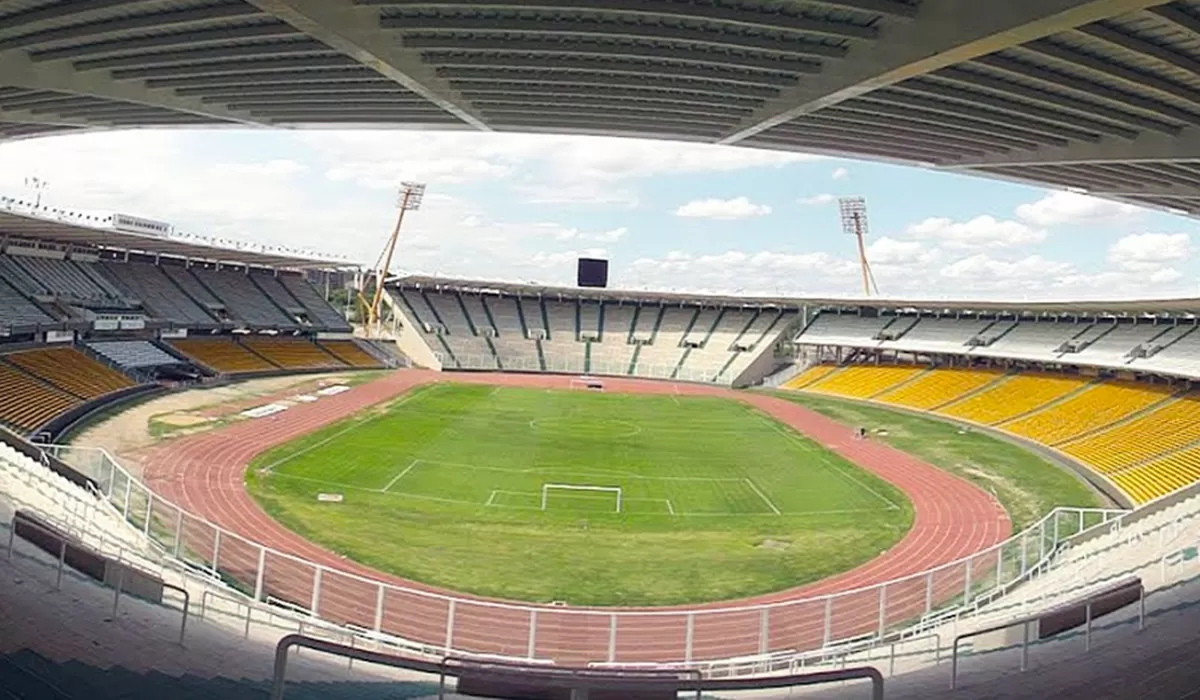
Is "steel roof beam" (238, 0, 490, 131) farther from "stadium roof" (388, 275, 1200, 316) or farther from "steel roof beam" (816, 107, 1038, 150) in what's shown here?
"stadium roof" (388, 275, 1200, 316)

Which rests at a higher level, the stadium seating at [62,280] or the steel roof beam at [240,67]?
the steel roof beam at [240,67]

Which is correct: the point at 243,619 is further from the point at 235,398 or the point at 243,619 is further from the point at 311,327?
the point at 311,327

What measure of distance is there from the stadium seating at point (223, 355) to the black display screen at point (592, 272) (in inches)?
1044

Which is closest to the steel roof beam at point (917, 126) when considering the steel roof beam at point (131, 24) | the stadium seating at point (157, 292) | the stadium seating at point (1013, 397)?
the steel roof beam at point (131, 24)

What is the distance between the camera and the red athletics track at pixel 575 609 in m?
12.8

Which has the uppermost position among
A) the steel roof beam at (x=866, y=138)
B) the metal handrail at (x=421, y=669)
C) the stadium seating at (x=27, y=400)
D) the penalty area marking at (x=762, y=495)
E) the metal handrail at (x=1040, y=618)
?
the steel roof beam at (x=866, y=138)

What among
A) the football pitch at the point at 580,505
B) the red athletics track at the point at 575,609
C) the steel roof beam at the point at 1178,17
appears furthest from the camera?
the football pitch at the point at 580,505

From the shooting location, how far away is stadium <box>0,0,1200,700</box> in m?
8.45

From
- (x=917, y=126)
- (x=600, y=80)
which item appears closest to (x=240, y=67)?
(x=600, y=80)

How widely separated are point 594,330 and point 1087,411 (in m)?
37.3

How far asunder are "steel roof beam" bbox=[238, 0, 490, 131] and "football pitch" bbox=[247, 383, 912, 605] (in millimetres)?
9497

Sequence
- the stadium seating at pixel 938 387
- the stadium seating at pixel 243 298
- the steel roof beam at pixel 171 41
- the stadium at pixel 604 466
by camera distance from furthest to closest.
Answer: the stadium seating at pixel 243 298 < the stadium seating at pixel 938 387 < the steel roof beam at pixel 171 41 < the stadium at pixel 604 466

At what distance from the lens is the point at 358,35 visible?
994cm

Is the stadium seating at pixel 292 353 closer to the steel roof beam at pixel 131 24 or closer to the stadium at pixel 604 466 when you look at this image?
the stadium at pixel 604 466
